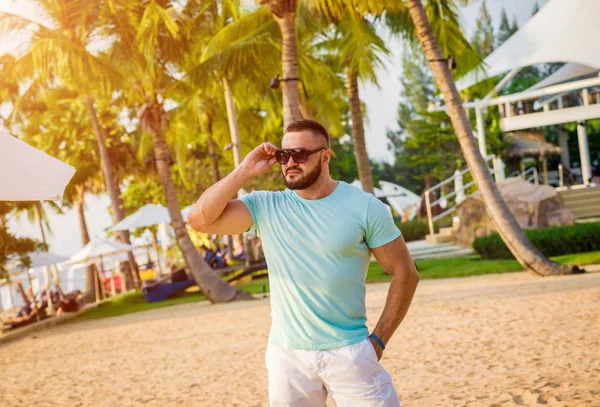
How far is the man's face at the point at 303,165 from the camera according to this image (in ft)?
10.1

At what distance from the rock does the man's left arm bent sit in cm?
1562

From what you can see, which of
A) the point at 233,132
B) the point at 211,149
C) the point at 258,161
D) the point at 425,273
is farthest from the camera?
the point at 211,149

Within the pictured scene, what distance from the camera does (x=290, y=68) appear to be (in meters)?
13.8

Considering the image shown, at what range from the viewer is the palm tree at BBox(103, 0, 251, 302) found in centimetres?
1692

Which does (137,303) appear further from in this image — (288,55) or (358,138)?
(288,55)

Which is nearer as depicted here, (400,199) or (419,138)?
(419,138)

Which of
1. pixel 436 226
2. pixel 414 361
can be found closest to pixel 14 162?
pixel 414 361

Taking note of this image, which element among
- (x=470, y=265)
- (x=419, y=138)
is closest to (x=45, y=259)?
(x=470, y=265)

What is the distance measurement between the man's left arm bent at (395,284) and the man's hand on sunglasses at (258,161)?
1.95ft

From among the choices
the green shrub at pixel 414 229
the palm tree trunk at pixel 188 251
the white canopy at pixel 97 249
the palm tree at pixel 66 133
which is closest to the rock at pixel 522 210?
the palm tree trunk at pixel 188 251

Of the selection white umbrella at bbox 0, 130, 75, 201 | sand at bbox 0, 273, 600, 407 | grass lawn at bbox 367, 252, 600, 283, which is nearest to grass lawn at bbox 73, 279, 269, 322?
grass lawn at bbox 367, 252, 600, 283

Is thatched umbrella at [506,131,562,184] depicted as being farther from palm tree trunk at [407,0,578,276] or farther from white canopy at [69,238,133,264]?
palm tree trunk at [407,0,578,276]

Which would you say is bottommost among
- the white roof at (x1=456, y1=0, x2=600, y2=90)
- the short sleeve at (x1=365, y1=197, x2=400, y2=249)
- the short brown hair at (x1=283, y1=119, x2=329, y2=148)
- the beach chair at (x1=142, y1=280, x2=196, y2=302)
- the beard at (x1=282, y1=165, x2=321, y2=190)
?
the beach chair at (x1=142, y1=280, x2=196, y2=302)

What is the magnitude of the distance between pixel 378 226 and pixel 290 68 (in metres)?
11.1
